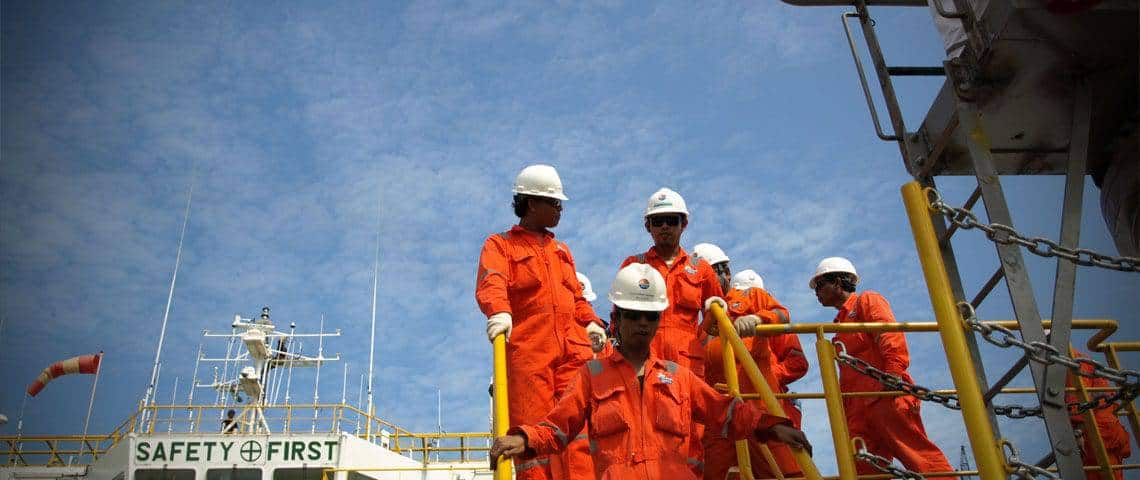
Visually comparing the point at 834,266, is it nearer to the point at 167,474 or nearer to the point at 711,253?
the point at 711,253

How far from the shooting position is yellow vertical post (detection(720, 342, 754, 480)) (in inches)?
154

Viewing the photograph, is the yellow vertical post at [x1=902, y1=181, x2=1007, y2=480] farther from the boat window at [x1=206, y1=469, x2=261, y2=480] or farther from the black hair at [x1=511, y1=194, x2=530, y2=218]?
Answer: the boat window at [x1=206, y1=469, x2=261, y2=480]

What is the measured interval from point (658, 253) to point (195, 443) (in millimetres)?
13416

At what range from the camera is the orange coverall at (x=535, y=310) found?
4785 mm

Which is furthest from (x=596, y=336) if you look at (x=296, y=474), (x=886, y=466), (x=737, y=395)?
(x=296, y=474)

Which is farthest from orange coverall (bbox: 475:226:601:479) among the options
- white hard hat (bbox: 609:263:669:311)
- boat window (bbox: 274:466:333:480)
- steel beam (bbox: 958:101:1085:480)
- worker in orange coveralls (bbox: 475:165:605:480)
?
boat window (bbox: 274:466:333:480)

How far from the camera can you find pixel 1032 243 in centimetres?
287

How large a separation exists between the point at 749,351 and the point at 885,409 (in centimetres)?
92

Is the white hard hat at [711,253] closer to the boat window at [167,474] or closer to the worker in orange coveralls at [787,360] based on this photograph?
the worker in orange coveralls at [787,360]

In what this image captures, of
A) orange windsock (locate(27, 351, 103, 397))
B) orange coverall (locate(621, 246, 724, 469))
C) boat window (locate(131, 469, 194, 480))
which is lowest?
orange coverall (locate(621, 246, 724, 469))

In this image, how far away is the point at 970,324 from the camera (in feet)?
9.50

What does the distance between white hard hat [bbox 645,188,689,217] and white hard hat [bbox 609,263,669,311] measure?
2.12m

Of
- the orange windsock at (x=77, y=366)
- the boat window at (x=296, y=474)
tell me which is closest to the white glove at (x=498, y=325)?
the boat window at (x=296, y=474)

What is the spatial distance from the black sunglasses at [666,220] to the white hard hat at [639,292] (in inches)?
82.0
